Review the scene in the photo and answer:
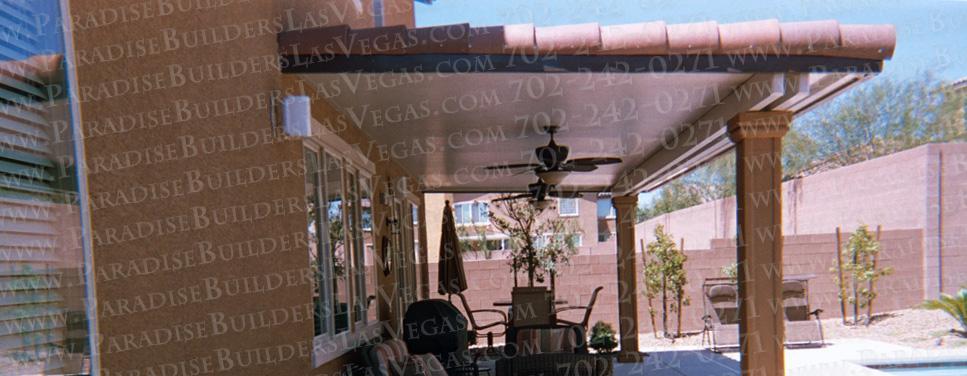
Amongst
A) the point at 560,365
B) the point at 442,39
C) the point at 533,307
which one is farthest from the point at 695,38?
the point at 533,307

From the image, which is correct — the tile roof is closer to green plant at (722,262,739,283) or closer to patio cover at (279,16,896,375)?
patio cover at (279,16,896,375)

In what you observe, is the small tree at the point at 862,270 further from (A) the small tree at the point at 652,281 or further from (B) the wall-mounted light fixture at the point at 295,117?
(B) the wall-mounted light fixture at the point at 295,117

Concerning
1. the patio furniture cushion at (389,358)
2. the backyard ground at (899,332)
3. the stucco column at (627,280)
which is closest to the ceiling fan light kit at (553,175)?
the patio furniture cushion at (389,358)

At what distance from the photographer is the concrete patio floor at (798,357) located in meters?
8.02

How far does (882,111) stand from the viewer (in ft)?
78.4

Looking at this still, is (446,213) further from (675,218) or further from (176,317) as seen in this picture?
(675,218)

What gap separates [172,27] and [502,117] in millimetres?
2913

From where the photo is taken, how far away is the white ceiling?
13.4 feet

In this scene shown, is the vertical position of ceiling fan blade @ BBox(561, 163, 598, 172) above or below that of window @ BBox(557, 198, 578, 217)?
above

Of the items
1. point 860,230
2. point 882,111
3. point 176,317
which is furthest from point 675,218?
point 176,317

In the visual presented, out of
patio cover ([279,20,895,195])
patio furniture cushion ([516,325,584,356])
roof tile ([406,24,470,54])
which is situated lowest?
patio furniture cushion ([516,325,584,356])

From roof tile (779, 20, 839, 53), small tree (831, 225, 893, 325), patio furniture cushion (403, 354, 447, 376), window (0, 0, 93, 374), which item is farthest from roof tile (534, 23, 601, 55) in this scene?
small tree (831, 225, 893, 325)

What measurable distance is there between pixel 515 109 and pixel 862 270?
8.80 meters

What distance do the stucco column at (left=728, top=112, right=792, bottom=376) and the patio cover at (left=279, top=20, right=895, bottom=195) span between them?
16 centimetres
